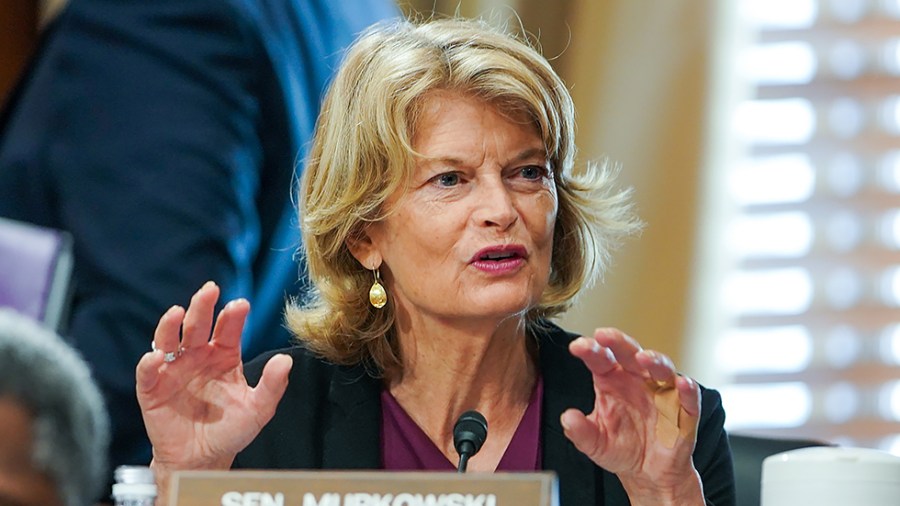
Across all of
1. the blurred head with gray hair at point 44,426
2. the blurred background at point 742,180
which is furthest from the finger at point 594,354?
the blurred background at point 742,180

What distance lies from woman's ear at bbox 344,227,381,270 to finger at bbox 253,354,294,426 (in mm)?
489

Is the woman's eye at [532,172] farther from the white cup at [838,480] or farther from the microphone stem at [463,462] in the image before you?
the white cup at [838,480]

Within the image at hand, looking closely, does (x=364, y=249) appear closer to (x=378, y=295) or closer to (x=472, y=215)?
(x=378, y=295)

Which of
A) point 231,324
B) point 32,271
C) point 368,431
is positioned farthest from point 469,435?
point 32,271

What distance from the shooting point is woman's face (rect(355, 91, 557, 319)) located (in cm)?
210

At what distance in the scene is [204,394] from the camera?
187 cm

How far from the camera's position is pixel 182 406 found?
6.05 feet

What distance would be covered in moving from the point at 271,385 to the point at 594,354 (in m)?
0.41

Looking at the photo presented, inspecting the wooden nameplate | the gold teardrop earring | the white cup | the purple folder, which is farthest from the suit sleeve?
the purple folder

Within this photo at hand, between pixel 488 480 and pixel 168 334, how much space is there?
2.07 feet

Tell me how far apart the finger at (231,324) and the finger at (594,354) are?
400 mm

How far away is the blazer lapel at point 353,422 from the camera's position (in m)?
2.18

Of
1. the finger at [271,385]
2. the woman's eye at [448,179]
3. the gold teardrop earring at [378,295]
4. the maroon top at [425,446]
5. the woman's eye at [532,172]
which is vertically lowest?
the maroon top at [425,446]

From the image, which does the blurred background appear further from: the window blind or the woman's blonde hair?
the woman's blonde hair
